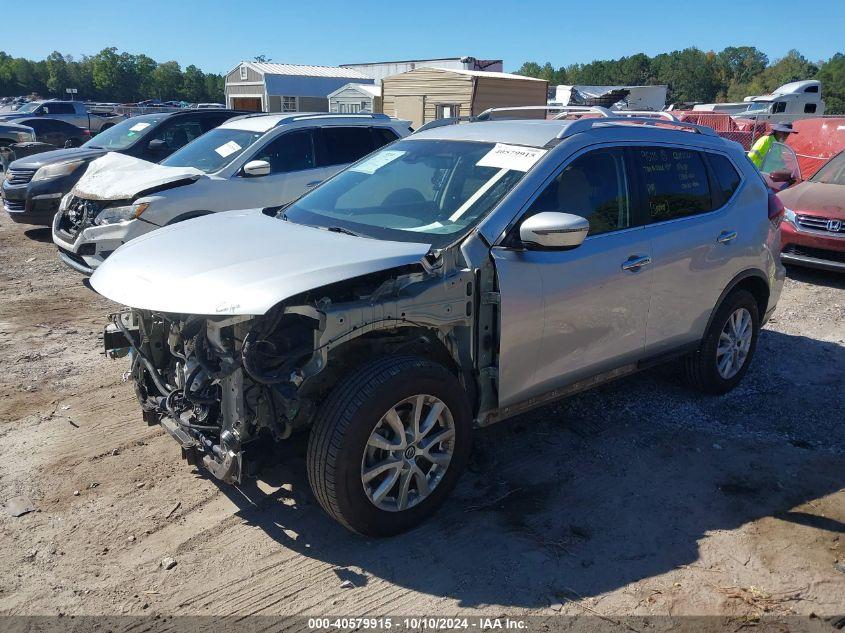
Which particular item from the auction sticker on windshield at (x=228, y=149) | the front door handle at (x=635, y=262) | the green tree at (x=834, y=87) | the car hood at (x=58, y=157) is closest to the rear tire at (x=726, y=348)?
the front door handle at (x=635, y=262)

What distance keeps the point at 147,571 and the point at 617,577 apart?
7.13 ft

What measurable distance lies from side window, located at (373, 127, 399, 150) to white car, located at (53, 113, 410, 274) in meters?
0.01

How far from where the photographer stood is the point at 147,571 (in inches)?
125

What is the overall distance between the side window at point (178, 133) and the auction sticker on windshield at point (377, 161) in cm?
672

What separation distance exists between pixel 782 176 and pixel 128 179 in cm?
893

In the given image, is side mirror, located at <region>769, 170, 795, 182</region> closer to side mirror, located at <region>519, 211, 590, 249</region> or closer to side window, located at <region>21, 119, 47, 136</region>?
side mirror, located at <region>519, 211, 590, 249</region>

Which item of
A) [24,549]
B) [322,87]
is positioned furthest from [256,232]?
[322,87]

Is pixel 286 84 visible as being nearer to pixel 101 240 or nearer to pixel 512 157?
pixel 101 240

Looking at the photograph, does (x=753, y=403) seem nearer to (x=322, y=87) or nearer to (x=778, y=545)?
(x=778, y=545)

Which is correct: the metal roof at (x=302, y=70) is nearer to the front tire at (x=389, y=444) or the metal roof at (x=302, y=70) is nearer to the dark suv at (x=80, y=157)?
the dark suv at (x=80, y=157)

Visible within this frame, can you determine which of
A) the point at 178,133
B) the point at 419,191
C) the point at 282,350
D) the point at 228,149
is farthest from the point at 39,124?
the point at 282,350

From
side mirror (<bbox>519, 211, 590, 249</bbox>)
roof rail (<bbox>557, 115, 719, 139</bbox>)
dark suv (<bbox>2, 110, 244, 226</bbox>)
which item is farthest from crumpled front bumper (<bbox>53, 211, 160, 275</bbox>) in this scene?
side mirror (<bbox>519, 211, 590, 249</bbox>)

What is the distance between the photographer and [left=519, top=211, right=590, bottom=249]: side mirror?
3404mm

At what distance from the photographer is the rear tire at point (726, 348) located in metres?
4.93
